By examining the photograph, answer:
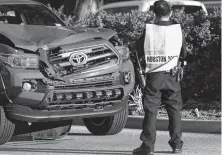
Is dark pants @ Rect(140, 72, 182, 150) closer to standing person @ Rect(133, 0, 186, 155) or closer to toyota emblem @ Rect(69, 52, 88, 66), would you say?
standing person @ Rect(133, 0, 186, 155)

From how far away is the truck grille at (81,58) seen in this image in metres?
9.31

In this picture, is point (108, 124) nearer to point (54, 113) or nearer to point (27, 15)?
point (54, 113)

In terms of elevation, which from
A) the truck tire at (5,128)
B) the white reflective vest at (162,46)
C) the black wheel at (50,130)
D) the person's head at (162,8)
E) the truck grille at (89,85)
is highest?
the person's head at (162,8)

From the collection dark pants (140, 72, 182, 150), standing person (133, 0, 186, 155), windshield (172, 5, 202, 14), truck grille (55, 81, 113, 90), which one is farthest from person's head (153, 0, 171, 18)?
windshield (172, 5, 202, 14)

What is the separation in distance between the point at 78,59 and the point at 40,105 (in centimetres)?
73

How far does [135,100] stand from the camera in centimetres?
1229

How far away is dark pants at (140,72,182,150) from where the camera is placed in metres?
8.44

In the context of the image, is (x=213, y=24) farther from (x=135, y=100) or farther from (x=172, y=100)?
(x=172, y=100)

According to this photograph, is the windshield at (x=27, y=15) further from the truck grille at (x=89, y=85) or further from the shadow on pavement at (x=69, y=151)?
the shadow on pavement at (x=69, y=151)

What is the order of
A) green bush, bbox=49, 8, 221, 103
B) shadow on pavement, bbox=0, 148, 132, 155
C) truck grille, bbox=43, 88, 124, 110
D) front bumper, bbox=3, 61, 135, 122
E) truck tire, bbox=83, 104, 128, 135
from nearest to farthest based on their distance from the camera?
shadow on pavement, bbox=0, 148, 132, 155 → front bumper, bbox=3, 61, 135, 122 → truck grille, bbox=43, 88, 124, 110 → truck tire, bbox=83, 104, 128, 135 → green bush, bbox=49, 8, 221, 103

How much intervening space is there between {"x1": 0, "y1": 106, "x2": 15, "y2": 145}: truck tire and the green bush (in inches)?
157

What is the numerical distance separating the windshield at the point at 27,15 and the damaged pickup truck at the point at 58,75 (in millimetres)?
665

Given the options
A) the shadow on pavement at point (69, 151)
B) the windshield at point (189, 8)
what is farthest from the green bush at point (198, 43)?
the windshield at point (189, 8)

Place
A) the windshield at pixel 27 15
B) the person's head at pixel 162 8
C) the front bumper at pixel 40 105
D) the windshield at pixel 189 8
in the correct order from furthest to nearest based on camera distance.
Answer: the windshield at pixel 189 8 < the windshield at pixel 27 15 < the front bumper at pixel 40 105 < the person's head at pixel 162 8
